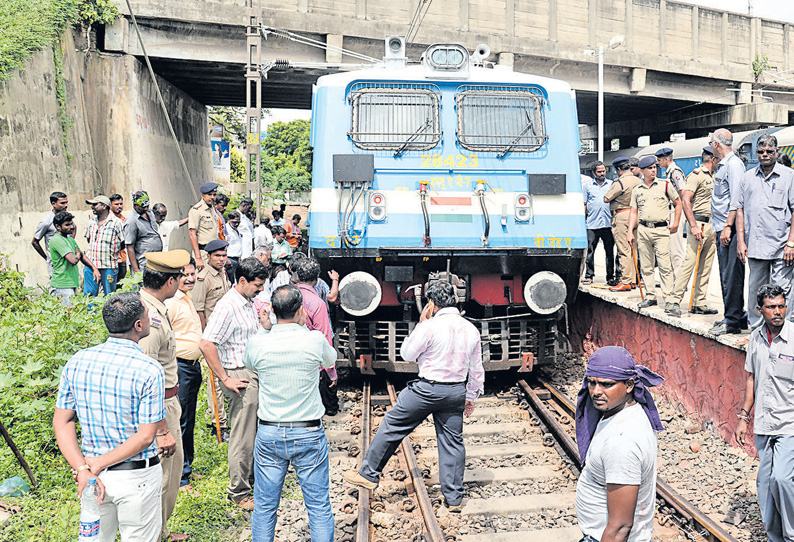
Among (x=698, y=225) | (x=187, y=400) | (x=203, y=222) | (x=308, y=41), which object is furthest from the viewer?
(x=308, y=41)

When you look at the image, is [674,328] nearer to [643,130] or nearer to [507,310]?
[507,310]

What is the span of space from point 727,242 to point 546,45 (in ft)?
44.2

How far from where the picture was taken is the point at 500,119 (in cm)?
711

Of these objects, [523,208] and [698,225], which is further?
[698,225]

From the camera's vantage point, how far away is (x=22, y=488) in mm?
4742

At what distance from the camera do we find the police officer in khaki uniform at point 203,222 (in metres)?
8.40

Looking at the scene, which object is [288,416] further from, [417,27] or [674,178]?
[417,27]

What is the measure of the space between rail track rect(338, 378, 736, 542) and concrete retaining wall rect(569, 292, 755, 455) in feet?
3.82

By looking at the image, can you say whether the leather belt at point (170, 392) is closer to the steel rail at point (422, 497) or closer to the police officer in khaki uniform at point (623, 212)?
the steel rail at point (422, 497)


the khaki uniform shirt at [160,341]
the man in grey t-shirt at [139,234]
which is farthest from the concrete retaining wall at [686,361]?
the man in grey t-shirt at [139,234]

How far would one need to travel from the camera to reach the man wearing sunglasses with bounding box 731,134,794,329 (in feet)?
17.4

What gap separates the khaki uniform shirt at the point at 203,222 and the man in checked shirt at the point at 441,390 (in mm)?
4569

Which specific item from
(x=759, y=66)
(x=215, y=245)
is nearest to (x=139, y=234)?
(x=215, y=245)

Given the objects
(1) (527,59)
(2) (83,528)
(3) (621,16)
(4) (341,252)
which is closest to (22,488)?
(2) (83,528)
